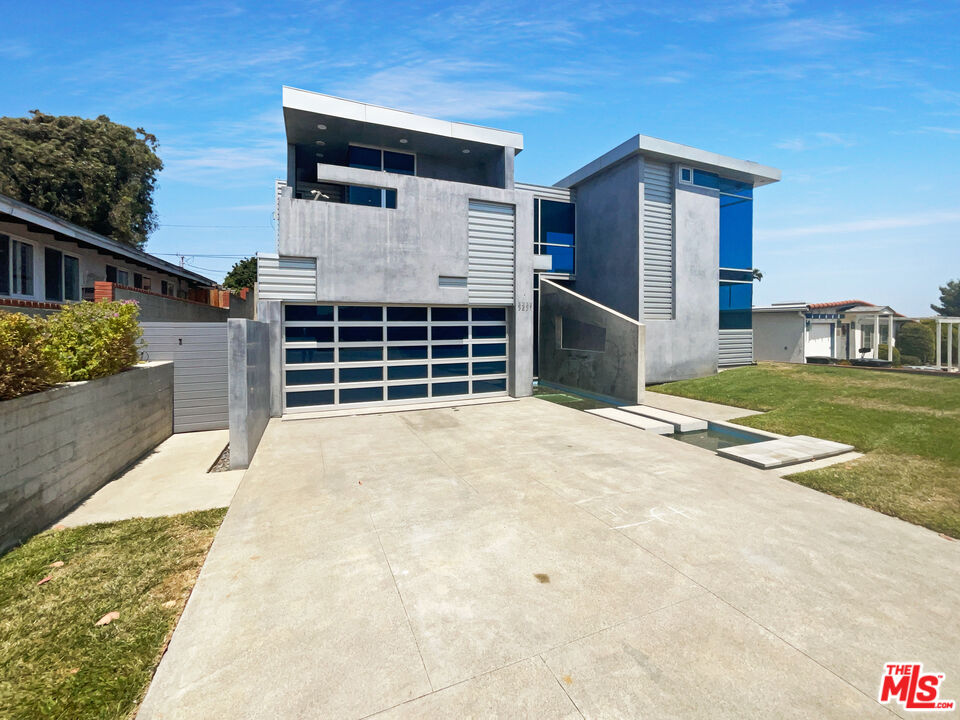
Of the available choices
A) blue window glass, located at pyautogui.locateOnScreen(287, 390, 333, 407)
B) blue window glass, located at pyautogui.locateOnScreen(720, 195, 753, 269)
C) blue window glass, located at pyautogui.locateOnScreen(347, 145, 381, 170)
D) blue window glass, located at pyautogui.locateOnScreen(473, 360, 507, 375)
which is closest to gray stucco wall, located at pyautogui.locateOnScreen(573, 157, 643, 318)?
blue window glass, located at pyautogui.locateOnScreen(720, 195, 753, 269)

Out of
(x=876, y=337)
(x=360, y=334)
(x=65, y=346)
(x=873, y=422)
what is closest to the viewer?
(x=65, y=346)

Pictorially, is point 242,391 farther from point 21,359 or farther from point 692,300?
point 692,300

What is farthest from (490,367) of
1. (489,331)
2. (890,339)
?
(890,339)

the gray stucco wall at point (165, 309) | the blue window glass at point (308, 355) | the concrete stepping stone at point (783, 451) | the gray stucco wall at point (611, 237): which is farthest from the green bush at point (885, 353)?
A: the gray stucco wall at point (165, 309)

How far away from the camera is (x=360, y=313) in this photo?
1102 centimetres

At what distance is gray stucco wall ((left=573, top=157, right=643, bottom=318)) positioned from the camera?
49.5ft

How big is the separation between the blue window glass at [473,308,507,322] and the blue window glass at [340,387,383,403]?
11.8ft

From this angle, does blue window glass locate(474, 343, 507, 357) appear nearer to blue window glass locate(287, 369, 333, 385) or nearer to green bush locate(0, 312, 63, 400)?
blue window glass locate(287, 369, 333, 385)

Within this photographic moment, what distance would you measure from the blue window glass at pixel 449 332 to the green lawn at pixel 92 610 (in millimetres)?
7762

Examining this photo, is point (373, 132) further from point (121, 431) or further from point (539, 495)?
point (539, 495)

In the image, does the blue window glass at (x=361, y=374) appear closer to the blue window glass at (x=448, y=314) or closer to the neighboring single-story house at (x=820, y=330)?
the blue window glass at (x=448, y=314)

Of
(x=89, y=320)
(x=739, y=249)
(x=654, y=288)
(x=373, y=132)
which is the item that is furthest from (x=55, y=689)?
(x=739, y=249)

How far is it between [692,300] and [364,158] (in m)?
12.5

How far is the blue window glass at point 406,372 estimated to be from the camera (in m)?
11.4
